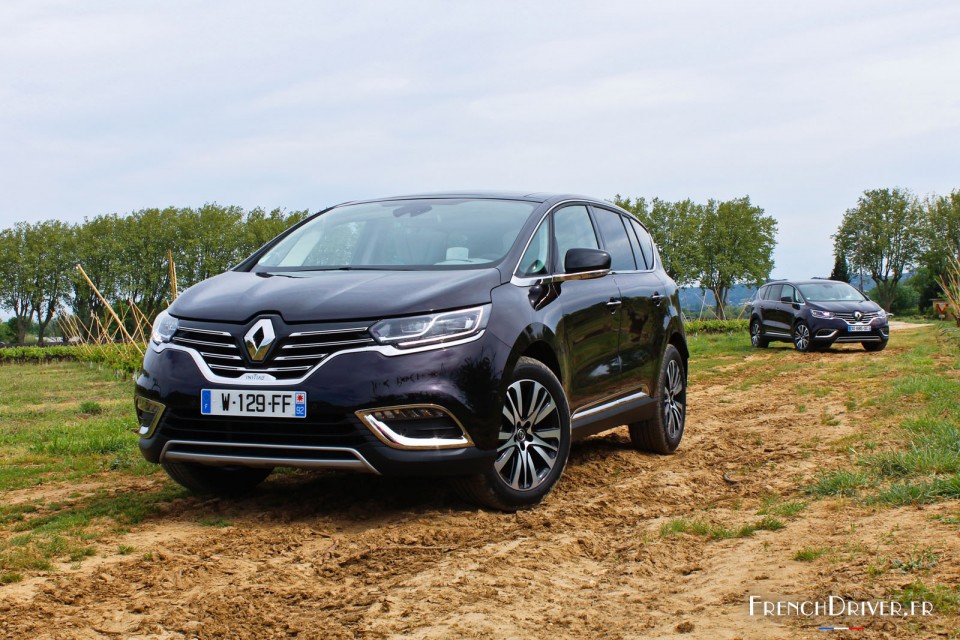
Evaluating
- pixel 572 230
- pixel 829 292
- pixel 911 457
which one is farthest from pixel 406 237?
pixel 829 292

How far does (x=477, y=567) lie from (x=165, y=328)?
2229 mm

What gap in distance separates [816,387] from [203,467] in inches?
328

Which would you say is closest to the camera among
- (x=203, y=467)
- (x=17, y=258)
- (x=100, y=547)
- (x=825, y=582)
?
(x=825, y=582)

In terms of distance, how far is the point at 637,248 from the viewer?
7.51 m

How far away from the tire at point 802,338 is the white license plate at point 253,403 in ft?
56.8

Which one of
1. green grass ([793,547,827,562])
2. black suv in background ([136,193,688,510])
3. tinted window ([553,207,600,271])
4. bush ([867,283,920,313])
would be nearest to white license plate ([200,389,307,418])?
black suv in background ([136,193,688,510])

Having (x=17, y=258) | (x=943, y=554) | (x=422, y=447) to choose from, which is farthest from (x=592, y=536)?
(x=17, y=258)

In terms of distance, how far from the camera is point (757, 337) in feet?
73.9

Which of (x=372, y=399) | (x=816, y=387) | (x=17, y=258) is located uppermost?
(x=17, y=258)

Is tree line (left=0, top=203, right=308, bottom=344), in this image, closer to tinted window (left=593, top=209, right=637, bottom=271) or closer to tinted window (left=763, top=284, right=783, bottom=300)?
tinted window (left=763, top=284, right=783, bottom=300)

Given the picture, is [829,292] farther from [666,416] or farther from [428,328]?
[428,328]

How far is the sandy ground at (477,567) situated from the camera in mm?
3189

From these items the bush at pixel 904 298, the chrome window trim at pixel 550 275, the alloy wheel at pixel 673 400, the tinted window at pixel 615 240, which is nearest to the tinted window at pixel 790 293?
the alloy wheel at pixel 673 400

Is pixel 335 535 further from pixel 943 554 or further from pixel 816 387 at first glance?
pixel 816 387
